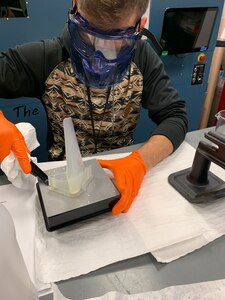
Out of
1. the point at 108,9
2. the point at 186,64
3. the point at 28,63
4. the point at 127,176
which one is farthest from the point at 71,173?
the point at 186,64

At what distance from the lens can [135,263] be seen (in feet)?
2.10

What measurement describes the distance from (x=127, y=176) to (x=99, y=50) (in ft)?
1.28

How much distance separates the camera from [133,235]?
27.1 inches

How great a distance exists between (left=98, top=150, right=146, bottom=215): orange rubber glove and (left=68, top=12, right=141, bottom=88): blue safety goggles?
280 mm

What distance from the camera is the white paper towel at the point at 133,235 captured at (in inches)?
24.6

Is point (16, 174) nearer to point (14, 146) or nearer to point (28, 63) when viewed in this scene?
point (14, 146)

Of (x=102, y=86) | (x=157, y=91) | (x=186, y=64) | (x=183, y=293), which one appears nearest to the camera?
(x=183, y=293)

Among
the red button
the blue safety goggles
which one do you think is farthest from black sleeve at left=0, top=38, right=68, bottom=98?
the red button

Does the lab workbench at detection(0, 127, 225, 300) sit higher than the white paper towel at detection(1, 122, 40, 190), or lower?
lower

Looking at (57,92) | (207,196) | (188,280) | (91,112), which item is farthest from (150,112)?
(188,280)

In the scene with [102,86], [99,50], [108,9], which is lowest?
[102,86]

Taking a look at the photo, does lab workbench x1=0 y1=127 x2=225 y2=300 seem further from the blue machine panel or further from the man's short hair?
the blue machine panel

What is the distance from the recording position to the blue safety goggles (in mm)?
776

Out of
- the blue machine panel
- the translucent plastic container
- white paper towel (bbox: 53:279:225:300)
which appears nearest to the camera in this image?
white paper towel (bbox: 53:279:225:300)
